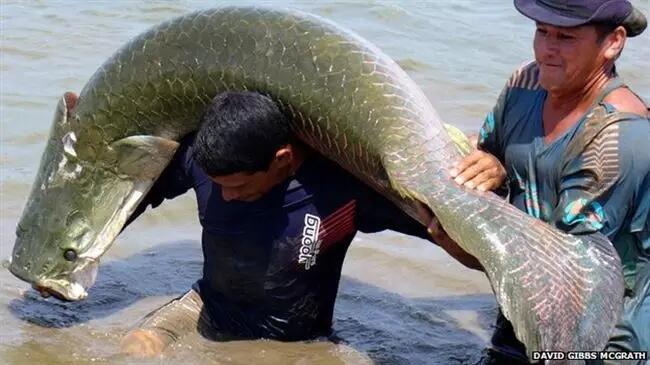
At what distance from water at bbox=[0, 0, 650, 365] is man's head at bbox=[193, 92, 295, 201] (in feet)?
2.94

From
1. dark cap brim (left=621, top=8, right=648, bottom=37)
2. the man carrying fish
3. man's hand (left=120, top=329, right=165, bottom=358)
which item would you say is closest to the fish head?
the man carrying fish

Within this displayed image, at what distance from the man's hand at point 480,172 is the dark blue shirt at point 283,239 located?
47 cm

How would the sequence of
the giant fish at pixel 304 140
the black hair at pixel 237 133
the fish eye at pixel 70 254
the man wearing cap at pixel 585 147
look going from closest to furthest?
the giant fish at pixel 304 140, the man wearing cap at pixel 585 147, the black hair at pixel 237 133, the fish eye at pixel 70 254

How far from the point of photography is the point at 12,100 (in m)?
7.72

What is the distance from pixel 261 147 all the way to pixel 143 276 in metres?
1.71

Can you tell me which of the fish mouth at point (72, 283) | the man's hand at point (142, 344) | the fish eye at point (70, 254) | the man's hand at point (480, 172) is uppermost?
the man's hand at point (480, 172)

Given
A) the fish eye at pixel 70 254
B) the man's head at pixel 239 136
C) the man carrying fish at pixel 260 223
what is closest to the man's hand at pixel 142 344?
the man carrying fish at pixel 260 223

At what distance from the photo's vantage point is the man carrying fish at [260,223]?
13.0ft

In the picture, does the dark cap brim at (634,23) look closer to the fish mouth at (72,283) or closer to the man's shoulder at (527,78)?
the man's shoulder at (527,78)

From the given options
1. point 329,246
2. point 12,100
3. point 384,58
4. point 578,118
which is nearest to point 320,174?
point 329,246

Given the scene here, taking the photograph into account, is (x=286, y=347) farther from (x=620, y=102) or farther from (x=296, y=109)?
(x=620, y=102)

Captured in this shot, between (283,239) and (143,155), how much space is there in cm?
65

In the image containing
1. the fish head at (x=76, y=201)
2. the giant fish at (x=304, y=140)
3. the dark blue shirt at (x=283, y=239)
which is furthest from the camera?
the fish head at (x=76, y=201)

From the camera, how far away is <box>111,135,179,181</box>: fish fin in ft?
14.4
